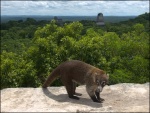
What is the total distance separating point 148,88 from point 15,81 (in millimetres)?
7961

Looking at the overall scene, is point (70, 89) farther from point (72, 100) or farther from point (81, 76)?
point (81, 76)

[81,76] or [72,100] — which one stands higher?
[81,76]

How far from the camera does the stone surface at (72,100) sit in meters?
6.02

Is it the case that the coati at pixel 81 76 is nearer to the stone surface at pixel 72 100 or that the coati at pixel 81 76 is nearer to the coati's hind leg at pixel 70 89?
the coati's hind leg at pixel 70 89

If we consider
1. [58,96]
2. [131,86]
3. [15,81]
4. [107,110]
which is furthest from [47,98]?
[15,81]

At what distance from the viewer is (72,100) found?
271 inches

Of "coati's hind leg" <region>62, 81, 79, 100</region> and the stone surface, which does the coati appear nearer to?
"coati's hind leg" <region>62, 81, 79, 100</region>

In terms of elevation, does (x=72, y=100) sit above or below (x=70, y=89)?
below

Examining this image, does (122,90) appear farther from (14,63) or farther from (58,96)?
(14,63)

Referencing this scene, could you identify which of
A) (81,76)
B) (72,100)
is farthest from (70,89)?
(81,76)

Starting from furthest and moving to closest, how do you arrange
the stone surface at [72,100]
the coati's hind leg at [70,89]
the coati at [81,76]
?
1. the coati's hind leg at [70,89]
2. the coati at [81,76]
3. the stone surface at [72,100]

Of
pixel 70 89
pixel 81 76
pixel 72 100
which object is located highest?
pixel 81 76

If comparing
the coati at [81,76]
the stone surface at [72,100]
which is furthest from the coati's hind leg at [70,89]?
the stone surface at [72,100]

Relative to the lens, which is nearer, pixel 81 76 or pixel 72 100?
pixel 72 100
